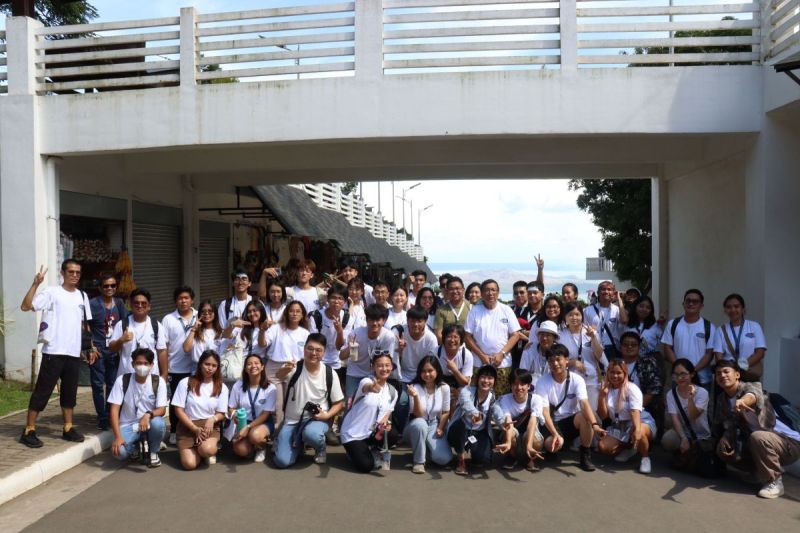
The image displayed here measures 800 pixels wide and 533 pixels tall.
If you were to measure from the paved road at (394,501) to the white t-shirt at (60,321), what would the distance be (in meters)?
1.20

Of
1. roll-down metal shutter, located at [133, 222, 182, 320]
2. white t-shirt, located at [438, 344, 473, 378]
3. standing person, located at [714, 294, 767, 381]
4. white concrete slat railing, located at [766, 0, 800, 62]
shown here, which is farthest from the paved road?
roll-down metal shutter, located at [133, 222, 182, 320]

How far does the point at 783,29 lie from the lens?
814cm

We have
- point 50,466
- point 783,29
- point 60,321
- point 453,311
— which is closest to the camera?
point 50,466

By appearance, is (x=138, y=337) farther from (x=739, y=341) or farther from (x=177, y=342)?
(x=739, y=341)

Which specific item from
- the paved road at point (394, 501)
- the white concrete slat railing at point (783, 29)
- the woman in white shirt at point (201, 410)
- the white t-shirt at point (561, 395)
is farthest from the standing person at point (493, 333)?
the white concrete slat railing at point (783, 29)

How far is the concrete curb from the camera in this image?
557 cm

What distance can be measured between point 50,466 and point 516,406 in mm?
4212

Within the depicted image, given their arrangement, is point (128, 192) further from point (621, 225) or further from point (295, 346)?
point (621, 225)

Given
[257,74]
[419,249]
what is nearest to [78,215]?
[257,74]

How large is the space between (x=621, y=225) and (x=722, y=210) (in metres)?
9.11

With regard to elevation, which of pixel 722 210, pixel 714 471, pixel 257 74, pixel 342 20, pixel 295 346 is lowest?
pixel 714 471

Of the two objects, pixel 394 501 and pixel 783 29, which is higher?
pixel 783 29

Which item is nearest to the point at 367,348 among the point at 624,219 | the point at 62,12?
the point at 624,219

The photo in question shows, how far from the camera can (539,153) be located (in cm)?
1038
